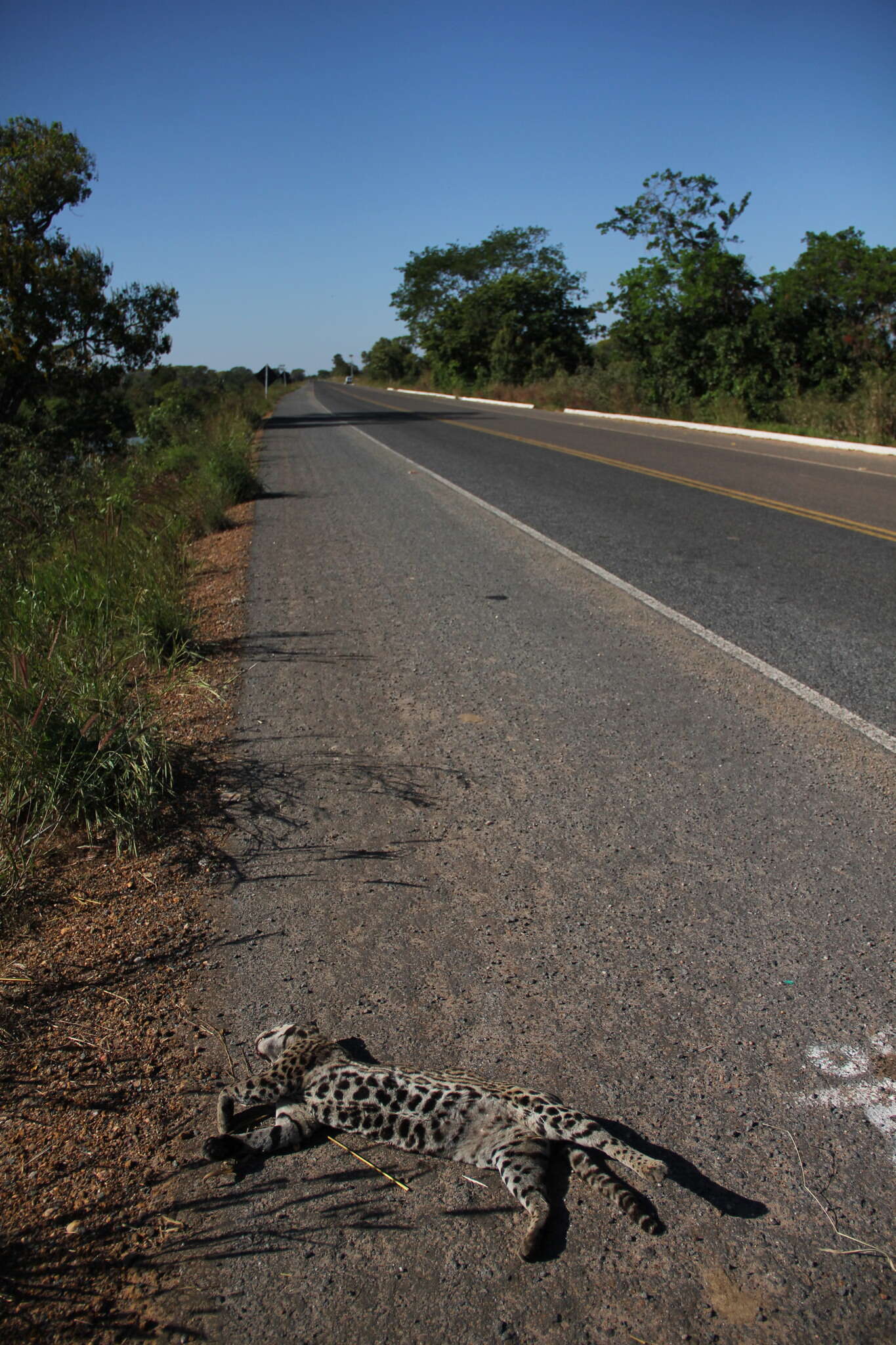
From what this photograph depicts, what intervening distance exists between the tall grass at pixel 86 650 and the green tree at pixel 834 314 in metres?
21.8

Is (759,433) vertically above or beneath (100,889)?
above

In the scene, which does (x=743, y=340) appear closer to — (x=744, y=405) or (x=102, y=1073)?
(x=744, y=405)

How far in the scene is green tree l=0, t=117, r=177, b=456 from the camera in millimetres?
26688

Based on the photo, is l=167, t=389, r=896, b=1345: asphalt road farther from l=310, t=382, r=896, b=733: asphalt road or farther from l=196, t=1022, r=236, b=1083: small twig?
l=310, t=382, r=896, b=733: asphalt road

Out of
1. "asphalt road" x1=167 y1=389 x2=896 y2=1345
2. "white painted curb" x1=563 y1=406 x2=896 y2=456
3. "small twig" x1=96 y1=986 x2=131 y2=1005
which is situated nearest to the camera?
"asphalt road" x1=167 y1=389 x2=896 y2=1345

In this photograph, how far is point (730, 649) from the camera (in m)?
6.29

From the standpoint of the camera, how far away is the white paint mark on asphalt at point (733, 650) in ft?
16.3

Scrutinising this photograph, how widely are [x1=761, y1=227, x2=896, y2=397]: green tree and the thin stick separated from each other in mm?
27244

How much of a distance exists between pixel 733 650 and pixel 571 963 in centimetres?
363

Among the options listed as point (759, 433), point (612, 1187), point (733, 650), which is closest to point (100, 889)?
point (612, 1187)

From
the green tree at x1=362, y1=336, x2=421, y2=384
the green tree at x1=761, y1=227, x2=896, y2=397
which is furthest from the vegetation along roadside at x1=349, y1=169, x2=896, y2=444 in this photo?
the green tree at x1=362, y1=336, x2=421, y2=384

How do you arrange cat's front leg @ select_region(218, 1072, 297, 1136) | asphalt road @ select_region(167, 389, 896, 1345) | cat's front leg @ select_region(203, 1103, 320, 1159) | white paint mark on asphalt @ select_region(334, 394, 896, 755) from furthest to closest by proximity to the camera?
1. white paint mark on asphalt @ select_region(334, 394, 896, 755)
2. cat's front leg @ select_region(218, 1072, 297, 1136)
3. cat's front leg @ select_region(203, 1103, 320, 1159)
4. asphalt road @ select_region(167, 389, 896, 1345)

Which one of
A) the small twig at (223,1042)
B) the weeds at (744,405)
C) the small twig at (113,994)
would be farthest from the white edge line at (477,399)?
the small twig at (223,1042)

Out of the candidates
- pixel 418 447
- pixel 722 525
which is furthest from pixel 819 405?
pixel 722 525
